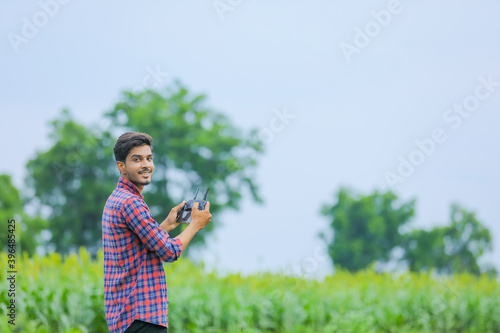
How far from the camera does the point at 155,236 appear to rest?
8.88 feet

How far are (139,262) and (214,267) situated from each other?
154 inches

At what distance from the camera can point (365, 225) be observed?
86.2ft

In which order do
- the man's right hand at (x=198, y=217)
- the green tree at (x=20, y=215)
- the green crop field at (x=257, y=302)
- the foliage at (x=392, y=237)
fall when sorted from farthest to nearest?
the foliage at (x=392, y=237) < the green tree at (x=20, y=215) < the green crop field at (x=257, y=302) < the man's right hand at (x=198, y=217)

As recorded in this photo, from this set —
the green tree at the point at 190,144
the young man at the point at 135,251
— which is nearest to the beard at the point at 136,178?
the young man at the point at 135,251

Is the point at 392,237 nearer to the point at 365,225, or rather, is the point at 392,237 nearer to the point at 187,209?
the point at 365,225

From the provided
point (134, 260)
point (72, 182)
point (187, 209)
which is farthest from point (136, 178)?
point (72, 182)

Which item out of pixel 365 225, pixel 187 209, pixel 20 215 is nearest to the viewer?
pixel 187 209

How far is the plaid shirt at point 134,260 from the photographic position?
2.72m

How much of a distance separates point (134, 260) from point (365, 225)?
24284 millimetres

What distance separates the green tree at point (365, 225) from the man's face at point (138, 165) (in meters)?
22.6

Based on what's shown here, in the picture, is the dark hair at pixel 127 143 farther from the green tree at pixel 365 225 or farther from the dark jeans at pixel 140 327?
the green tree at pixel 365 225

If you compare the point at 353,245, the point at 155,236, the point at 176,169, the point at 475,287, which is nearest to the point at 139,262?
the point at 155,236

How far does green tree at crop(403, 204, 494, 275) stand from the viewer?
23938 mm

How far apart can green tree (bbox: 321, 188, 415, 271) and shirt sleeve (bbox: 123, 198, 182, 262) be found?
2273cm
